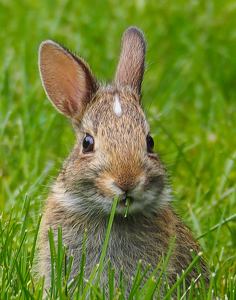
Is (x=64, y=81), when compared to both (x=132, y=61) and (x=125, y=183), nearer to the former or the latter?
(x=132, y=61)

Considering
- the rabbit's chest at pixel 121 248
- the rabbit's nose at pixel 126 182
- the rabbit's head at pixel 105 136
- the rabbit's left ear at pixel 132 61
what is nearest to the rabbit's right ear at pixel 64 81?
the rabbit's head at pixel 105 136

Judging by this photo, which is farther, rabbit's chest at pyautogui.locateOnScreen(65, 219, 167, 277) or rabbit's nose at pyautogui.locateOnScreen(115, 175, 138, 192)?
rabbit's chest at pyautogui.locateOnScreen(65, 219, 167, 277)

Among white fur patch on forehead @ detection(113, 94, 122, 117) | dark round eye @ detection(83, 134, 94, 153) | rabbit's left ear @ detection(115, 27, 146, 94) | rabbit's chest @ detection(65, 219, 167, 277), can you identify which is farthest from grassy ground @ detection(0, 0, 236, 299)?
white fur patch on forehead @ detection(113, 94, 122, 117)

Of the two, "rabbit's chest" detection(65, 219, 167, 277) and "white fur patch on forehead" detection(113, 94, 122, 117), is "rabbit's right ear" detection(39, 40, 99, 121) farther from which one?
"rabbit's chest" detection(65, 219, 167, 277)

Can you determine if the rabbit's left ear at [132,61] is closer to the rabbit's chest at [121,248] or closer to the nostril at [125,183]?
the rabbit's chest at [121,248]

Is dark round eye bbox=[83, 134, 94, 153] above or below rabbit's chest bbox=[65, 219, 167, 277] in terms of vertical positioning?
above

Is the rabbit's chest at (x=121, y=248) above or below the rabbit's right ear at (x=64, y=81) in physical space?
below

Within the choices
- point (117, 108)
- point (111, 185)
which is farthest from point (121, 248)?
point (117, 108)
